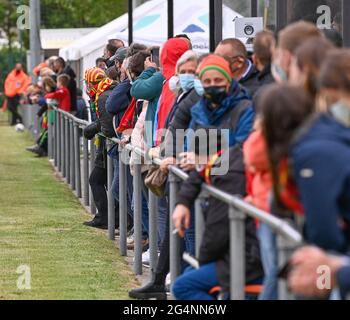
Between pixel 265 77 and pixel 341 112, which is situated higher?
pixel 341 112

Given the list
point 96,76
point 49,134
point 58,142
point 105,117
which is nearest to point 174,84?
point 105,117

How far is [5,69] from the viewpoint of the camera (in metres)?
59.7

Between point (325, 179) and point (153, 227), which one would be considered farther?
point (153, 227)

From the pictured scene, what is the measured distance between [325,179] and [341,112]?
34 centimetres

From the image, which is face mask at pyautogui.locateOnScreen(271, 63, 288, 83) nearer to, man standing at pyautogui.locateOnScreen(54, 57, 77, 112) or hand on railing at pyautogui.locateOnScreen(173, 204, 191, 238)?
hand on railing at pyautogui.locateOnScreen(173, 204, 191, 238)

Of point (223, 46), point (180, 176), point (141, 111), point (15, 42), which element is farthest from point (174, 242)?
point (15, 42)

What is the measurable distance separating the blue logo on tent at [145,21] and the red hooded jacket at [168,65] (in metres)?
12.7

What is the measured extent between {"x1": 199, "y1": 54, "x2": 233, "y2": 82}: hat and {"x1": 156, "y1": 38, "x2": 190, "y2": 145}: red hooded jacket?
7.98 ft

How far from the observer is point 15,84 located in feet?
151

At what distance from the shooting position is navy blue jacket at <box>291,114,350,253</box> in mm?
5078

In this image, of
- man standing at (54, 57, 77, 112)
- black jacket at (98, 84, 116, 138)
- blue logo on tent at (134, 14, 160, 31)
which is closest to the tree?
man standing at (54, 57, 77, 112)

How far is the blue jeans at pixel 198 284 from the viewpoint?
7621mm

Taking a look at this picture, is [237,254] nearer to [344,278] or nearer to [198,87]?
[344,278]
